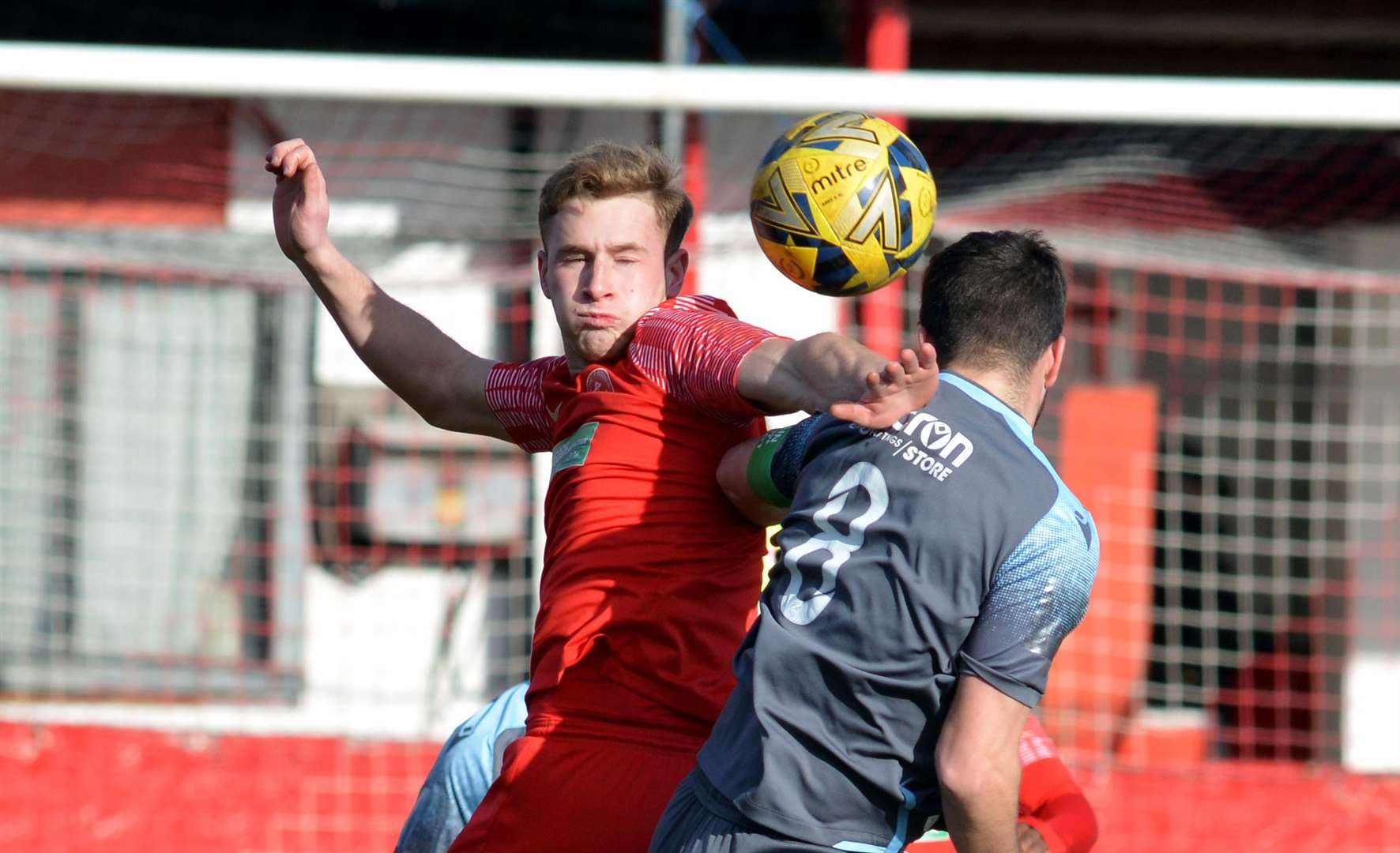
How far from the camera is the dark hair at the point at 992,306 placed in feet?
8.04

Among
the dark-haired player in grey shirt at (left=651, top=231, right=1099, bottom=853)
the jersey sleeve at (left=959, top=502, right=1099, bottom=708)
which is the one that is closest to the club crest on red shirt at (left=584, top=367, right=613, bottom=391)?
the dark-haired player in grey shirt at (left=651, top=231, right=1099, bottom=853)

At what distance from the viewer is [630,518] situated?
8.75 ft

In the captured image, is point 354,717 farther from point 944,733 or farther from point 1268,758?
point 944,733

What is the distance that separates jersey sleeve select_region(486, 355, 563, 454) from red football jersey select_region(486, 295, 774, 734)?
11.3 inches

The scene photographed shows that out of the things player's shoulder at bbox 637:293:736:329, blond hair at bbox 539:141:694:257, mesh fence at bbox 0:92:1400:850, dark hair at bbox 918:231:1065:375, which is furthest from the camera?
mesh fence at bbox 0:92:1400:850

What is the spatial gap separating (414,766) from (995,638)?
5.06 metres

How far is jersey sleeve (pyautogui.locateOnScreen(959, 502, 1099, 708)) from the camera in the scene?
226 cm

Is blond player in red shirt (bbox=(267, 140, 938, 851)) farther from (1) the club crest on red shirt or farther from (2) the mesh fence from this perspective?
(2) the mesh fence

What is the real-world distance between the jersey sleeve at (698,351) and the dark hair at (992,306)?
28cm

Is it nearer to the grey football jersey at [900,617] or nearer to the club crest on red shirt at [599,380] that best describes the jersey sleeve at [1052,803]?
the grey football jersey at [900,617]

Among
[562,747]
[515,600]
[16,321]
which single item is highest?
[16,321]

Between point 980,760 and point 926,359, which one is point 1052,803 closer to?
point 980,760

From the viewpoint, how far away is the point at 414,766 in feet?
22.5

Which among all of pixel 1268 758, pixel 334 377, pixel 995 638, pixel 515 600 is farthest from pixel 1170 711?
pixel 995 638
